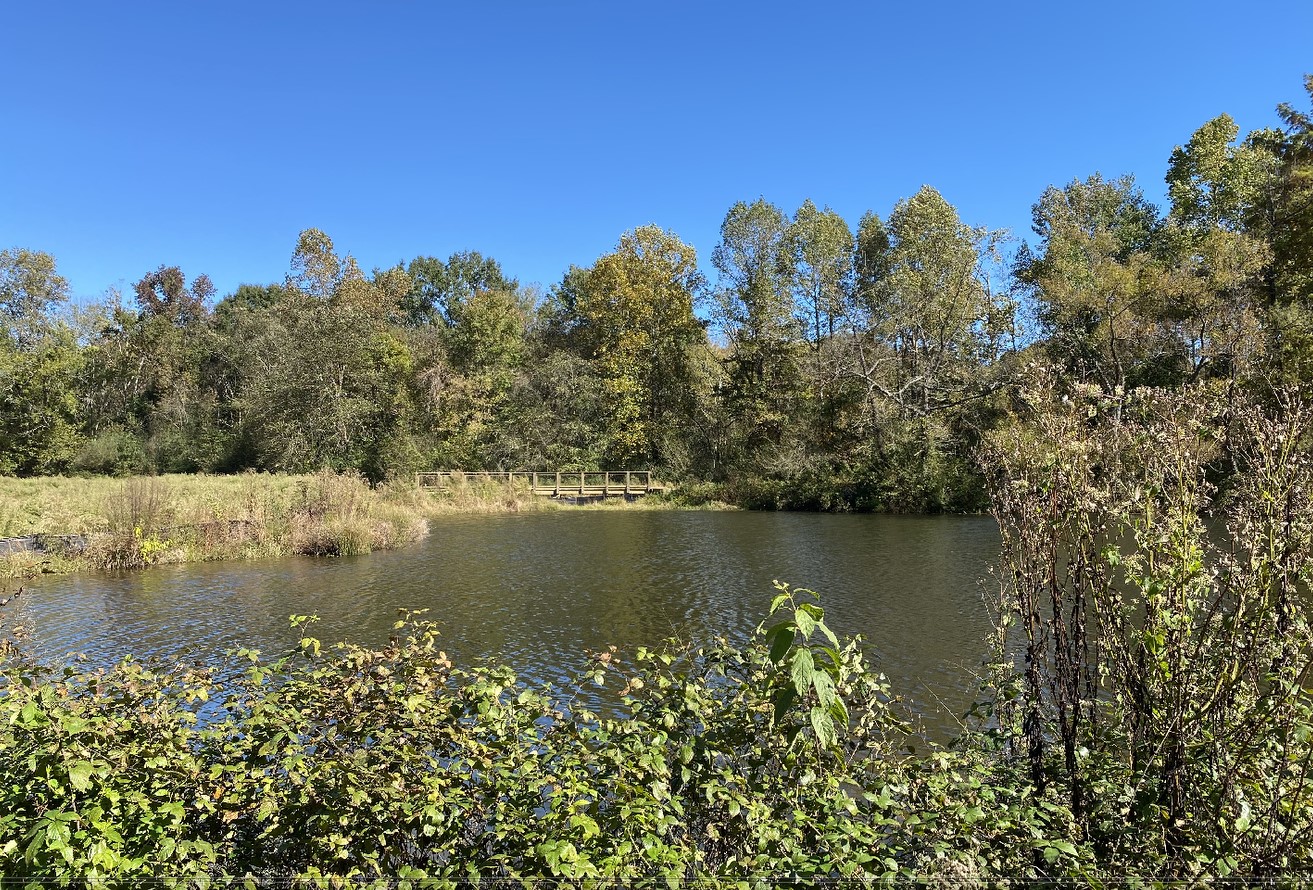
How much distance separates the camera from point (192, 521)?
1816 cm

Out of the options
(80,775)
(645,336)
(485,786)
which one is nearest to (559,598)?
(485,786)

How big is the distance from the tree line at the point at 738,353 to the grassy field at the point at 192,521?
49.2ft

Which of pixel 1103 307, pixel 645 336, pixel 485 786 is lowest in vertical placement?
pixel 485 786

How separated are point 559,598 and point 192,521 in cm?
992

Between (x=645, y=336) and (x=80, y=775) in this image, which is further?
(x=645, y=336)

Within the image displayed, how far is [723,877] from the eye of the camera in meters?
2.65

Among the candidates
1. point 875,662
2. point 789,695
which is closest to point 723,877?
point 789,695


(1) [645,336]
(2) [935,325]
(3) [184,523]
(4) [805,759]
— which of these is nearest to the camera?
(4) [805,759]

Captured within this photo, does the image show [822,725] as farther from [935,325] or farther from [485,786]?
[935,325]

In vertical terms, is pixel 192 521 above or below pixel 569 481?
below

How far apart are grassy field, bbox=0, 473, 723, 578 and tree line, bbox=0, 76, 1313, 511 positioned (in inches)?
591

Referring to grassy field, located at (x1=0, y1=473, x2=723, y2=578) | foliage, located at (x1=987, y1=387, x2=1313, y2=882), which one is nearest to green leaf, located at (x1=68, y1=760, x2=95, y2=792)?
foliage, located at (x1=987, y1=387, x2=1313, y2=882)

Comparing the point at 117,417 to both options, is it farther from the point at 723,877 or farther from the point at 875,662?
the point at 723,877

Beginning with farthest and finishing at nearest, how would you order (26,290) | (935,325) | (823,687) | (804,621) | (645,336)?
(26,290), (645,336), (935,325), (804,621), (823,687)
